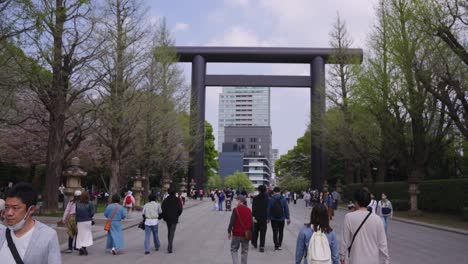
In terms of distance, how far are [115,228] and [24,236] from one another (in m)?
8.42

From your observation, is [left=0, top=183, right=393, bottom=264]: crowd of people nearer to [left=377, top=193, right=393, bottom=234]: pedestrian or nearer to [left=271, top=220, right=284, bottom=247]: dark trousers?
[left=271, top=220, right=284, bottom=247]: dark trousers

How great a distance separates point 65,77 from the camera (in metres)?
20.6

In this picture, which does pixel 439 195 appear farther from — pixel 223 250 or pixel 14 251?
pixel 14 251

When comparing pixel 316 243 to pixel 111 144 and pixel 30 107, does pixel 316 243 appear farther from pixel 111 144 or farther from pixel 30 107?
pixel 30 107

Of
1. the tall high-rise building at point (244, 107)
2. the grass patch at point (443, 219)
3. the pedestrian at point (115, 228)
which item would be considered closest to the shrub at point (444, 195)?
the grass patch at point (443, 219)

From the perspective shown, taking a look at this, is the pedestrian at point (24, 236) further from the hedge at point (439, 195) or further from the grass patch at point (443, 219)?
the hedge at point (439, 195)

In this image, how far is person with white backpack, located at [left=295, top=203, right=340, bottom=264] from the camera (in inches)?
209

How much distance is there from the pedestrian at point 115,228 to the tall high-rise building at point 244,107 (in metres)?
168

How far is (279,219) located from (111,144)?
15417 millimetres

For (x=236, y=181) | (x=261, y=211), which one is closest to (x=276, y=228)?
(x=261, y=211)

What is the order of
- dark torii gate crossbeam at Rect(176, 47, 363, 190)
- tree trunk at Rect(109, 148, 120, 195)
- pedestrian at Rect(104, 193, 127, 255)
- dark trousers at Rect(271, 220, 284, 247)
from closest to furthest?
1. pedestrian at Rect(104, 193, 127, 255)
2. dark trousers at Rect(271, 220, 284, 247)
3. tree trunk at Rect(109, 148, 120, 195)
4. dark torii gate crossbeam at Rect(176, 47, 363, 190)

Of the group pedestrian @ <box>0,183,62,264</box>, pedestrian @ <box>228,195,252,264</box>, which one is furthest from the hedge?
pedestrian @ <box>0,183,62,264</box>

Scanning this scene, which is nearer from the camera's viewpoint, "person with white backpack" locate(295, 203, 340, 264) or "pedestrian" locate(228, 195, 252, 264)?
"person with white backpack" locate(295, 203, 340, 264)

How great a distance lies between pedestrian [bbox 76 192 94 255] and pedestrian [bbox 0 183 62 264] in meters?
8.17
